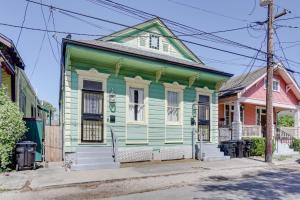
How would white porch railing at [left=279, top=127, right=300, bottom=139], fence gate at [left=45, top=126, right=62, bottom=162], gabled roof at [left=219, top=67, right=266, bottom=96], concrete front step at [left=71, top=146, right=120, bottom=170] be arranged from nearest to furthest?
concrete front step at [left=71, top=146, right=120, bottom=170], fence gate at [left=45, top=126, right=62, bottom=162], gabled roof at [left=219, top=67, right=266, bottom=96], white porch railing at [left=279, top=127, right=300, bottom=139]

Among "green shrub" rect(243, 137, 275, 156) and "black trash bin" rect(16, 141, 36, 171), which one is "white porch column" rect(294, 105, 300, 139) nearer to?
"green shrub" rect(243, 137, 275, 156)

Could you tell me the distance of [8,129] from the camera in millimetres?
11312

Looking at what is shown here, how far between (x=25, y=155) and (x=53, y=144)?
7.69ft

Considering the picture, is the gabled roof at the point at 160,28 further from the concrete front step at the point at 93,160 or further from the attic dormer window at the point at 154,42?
the concrete front step at the point at 93,160

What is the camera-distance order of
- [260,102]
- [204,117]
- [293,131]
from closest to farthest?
1. [204,117]
2. [260,102]
3. [293,131]

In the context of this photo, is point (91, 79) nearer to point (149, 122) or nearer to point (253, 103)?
point (149, 122)

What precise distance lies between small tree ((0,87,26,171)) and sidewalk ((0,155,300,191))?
74cm

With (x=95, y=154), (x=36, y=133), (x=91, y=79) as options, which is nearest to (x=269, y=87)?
(x=91, y=79)

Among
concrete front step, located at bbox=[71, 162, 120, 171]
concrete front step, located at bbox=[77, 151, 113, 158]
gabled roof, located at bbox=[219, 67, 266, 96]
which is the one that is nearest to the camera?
concrete front step, located at bbox=[71, 162, 120, 171]

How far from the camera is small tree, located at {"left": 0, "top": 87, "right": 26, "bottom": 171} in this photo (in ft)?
36.7

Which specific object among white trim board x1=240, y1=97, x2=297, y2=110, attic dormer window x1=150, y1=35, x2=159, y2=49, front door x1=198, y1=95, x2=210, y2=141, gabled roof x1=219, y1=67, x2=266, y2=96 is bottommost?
front door x1=198, y1=95, x2=210, y2=141

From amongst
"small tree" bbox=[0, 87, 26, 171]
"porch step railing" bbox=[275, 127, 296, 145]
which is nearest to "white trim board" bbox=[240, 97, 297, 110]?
"porch step railing" bbox=[275, 127, 296, 145]

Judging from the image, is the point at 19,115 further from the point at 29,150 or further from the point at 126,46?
the point at 126,46

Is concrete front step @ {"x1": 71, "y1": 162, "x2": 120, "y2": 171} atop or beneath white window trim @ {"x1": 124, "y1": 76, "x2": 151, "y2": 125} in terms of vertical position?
beneath
